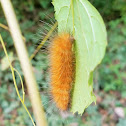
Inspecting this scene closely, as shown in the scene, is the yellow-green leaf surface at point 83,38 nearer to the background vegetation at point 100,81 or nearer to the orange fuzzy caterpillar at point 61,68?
the orange fuzzy caterpillar at point 61,68

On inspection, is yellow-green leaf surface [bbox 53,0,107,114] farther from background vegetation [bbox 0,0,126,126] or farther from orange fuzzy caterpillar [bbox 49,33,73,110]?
background vegetation [bbox 0,0,126,126]

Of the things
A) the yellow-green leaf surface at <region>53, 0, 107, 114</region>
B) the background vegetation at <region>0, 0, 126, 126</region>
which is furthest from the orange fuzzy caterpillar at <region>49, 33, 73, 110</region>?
the background vegetation at <region>0, 0, 126, 126</region>

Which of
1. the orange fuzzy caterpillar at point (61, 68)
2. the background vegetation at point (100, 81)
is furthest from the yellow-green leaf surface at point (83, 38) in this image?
the background vegetation at point (100, 81)

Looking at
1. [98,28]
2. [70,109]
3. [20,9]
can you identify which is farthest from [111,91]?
[98,28]

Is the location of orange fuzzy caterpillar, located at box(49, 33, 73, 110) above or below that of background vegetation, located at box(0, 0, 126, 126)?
above

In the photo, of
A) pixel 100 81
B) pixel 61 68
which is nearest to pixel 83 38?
pixel 61 68

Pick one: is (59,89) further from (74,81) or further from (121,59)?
(121,59)
